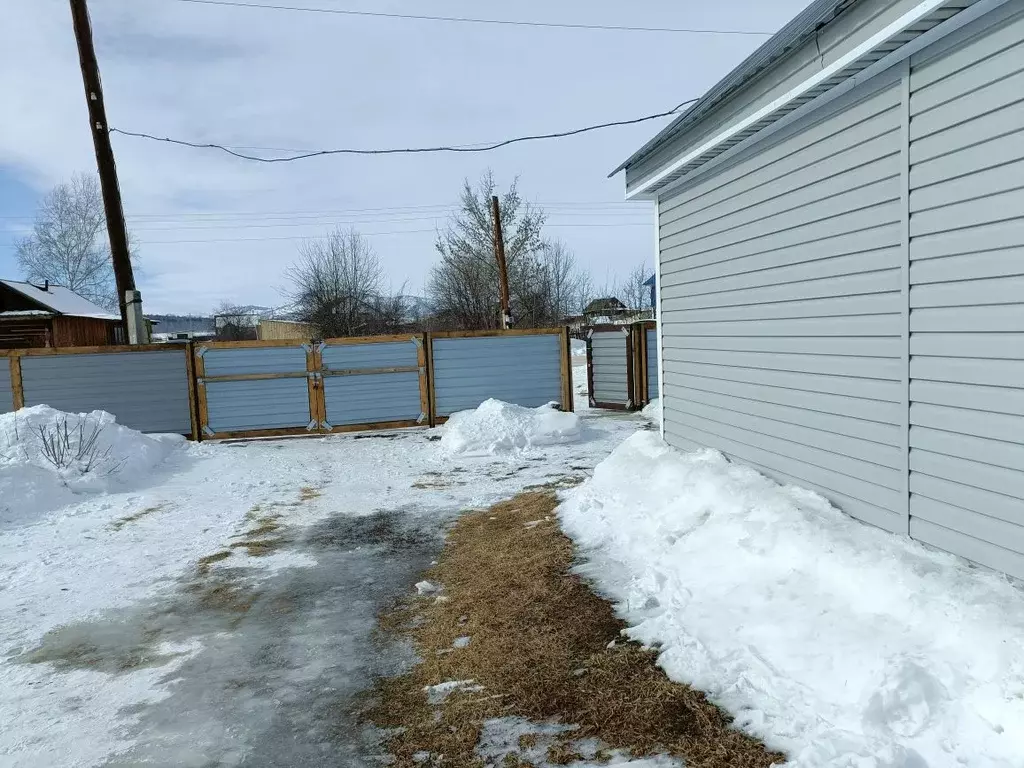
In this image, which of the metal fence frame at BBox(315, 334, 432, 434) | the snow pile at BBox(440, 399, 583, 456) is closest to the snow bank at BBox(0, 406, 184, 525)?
the metal fence frame at BBox(315, 334, 432, 434)

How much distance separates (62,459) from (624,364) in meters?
10.5

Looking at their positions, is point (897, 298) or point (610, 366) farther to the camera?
point (610, 366)

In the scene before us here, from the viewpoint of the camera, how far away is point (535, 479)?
8383mm

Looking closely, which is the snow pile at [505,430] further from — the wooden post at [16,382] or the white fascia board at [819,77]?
the wooden post at [16,382]

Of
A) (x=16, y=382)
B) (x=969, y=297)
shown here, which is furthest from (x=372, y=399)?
(x=969, y=297)

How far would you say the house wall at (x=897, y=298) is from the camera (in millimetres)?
3074

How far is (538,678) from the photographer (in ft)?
11.1

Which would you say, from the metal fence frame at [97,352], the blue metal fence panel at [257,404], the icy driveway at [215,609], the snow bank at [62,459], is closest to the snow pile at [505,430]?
the icy driveway at [215,609]

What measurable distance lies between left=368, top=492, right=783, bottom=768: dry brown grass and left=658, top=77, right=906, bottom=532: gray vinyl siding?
5.70 ft

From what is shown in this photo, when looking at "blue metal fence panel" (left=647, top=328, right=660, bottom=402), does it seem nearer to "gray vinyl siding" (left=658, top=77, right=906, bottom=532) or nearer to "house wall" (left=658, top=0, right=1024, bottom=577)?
"gray vinyl siding" (left=658, top=77, right=906, bottom=532)

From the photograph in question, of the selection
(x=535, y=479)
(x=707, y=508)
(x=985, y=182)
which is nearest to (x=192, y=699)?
(x=707, y=508)

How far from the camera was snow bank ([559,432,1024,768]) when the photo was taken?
7.98 ft

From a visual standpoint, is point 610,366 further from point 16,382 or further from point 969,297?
point 969,297

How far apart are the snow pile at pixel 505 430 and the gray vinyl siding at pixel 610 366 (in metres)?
4.00
